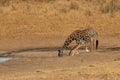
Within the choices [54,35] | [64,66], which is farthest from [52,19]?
[64,66]

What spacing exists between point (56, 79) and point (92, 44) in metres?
9.07

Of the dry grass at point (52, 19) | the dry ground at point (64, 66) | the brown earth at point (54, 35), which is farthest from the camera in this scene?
the dry grass at point (52, 19)

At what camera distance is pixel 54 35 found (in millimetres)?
28328

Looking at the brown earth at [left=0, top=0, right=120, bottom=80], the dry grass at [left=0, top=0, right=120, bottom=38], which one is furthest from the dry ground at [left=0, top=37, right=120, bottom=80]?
the dry grass at [left=0, top=0, right=120, bottom=38]

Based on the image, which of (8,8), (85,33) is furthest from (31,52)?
(8,8)

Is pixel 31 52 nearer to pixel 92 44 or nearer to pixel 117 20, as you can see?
pixel 92 44

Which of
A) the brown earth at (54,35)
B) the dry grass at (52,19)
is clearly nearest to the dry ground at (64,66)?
the brown earth at (54,35)

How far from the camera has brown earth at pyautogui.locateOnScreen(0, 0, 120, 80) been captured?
15344 millimetres

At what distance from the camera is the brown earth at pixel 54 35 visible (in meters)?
15.3

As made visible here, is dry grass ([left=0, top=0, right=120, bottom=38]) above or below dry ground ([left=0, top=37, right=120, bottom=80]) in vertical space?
below

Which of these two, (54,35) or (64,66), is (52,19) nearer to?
(54,35)

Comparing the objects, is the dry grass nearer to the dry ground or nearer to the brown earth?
the brown earth

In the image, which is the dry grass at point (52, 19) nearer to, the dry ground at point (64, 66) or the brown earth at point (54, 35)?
the brown earth at point (54, 35)

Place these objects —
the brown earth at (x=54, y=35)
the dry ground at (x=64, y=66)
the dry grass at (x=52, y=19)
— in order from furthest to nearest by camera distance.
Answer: the dry grass at (x=52, y=19), the brown earth at (x=54, y=35), the dry ground at (x=64, y=66)
